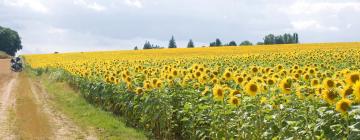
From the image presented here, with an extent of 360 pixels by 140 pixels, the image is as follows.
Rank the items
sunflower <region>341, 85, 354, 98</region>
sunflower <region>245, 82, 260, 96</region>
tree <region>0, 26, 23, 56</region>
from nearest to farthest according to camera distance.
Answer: sunflower <region>341, 85, 354, 98</region>, sunflower <region>245, 82, 260, 96</region>, tree <region>0, 26, 23, 56</region>

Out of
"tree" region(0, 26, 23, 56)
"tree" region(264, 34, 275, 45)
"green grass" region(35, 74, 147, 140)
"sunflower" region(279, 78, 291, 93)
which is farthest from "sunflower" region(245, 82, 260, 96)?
"tree" region(0, 26, 23, 56)

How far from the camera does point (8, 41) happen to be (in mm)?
113188

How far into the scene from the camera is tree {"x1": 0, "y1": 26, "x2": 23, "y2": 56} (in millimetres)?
112375

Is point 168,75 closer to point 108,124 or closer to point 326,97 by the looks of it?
point 108,124

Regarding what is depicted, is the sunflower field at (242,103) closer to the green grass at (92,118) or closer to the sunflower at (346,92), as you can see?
the sunflower at (346,92)

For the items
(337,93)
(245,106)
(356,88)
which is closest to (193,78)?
(245,106)

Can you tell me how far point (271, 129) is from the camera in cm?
701

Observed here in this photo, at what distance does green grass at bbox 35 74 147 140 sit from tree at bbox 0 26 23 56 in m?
96.1

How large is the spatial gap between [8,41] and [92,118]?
104 m

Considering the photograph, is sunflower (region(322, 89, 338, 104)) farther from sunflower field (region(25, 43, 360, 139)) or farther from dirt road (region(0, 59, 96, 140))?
dirt road (region(0, 59, 96, 140))

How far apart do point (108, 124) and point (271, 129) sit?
6.50 metres

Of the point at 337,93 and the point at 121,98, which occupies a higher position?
the point at 337,93

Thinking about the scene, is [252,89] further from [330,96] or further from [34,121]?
[34,121]

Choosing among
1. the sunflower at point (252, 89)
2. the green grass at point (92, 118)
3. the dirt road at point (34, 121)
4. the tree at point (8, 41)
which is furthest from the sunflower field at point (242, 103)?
the tree at point (8, 41)
